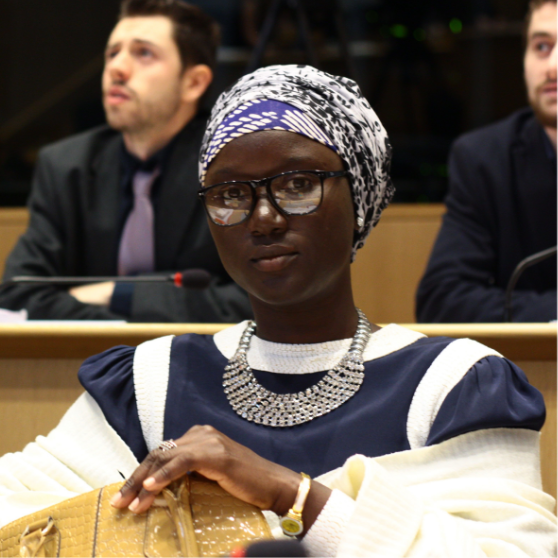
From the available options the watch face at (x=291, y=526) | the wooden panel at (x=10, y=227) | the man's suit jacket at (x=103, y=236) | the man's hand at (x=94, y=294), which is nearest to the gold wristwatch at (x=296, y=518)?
the watch face at (x=291, y=526)

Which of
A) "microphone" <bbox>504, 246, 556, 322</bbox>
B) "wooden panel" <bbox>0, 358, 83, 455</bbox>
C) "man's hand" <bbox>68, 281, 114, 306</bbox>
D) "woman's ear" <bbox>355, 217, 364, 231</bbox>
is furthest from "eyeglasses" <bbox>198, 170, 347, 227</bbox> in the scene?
"man's hand" <bbox>68, 281, 114, 306</bbox>

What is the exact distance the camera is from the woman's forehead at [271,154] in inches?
48.9

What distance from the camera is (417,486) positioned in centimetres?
115

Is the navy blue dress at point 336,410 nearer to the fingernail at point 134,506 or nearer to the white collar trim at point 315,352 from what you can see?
the white collar trim at point 315,352

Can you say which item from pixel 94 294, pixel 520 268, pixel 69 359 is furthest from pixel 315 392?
pixel 94 294

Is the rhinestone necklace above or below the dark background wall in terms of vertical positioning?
below

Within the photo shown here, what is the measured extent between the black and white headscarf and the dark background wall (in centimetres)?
366

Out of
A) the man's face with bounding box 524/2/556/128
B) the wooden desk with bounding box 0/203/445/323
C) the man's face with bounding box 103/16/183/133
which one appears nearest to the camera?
the man's face with bounding box 524/2/556/128

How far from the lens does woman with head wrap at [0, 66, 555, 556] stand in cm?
106

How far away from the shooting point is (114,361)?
1396 mm

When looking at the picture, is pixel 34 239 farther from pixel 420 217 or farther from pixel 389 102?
pixel 389 102

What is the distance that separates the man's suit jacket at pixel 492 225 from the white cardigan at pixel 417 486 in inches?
53.0

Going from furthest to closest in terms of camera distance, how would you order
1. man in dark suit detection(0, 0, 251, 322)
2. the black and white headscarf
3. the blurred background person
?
the blurred background person
man in dark suit detection(0, 0, 251, 322)
the black and white headscarf

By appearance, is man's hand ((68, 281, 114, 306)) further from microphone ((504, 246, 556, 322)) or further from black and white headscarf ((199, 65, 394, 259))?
black and white headscarf ((199, 65, 394, 259))
